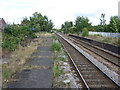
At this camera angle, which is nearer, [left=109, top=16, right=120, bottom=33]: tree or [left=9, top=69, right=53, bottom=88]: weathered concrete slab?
[left=9, top=69, right=53, bottom=88]: weathered concrete slab

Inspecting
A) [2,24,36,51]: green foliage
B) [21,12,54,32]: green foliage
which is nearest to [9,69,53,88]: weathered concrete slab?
[2,24,36,51]: green foliage

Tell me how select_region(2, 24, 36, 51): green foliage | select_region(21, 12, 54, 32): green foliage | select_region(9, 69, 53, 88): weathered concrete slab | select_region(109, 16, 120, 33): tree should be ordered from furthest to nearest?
1. select_region(109, 16, 120, 33): tree
2. select_region(21, 12, 54, 32): green foliage
3. select_region(2, 24, 36, 51): green foliage
4. select_region(9, 69, 53, 88): weathered concrete slab

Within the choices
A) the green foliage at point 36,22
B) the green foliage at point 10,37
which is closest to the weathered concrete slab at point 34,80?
the green foliage at point 10,37

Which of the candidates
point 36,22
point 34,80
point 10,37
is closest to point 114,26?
point 36,22

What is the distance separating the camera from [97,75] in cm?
606

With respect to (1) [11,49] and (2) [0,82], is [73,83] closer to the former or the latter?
(2) [0,82]

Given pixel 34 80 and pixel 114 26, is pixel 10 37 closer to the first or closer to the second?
pixel 34 80

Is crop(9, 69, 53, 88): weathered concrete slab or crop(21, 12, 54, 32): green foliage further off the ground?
crop(21, 12, 54, 32): green foliage

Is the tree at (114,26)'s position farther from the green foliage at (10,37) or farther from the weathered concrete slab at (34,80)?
the weathered concrete slab at (34,80)

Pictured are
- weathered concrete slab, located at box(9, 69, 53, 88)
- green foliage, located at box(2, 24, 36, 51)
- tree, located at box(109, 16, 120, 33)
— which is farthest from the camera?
tree, located at box(109, 16, 120, 33)

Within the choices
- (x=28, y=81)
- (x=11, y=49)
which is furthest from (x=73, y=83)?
(x=11, y=49)

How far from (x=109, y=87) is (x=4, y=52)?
26.4ft

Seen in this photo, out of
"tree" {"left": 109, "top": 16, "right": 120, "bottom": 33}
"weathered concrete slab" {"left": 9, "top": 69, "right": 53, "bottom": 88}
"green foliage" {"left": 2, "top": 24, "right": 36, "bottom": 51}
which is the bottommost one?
"weathered concrete slab" {"left": 9, "top": 69, "right": 53, "bottom": 88}

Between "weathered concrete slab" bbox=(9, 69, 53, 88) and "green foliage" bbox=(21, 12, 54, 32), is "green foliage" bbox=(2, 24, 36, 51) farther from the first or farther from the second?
"green foliage" bbox=(21, 12, 54, 32)
